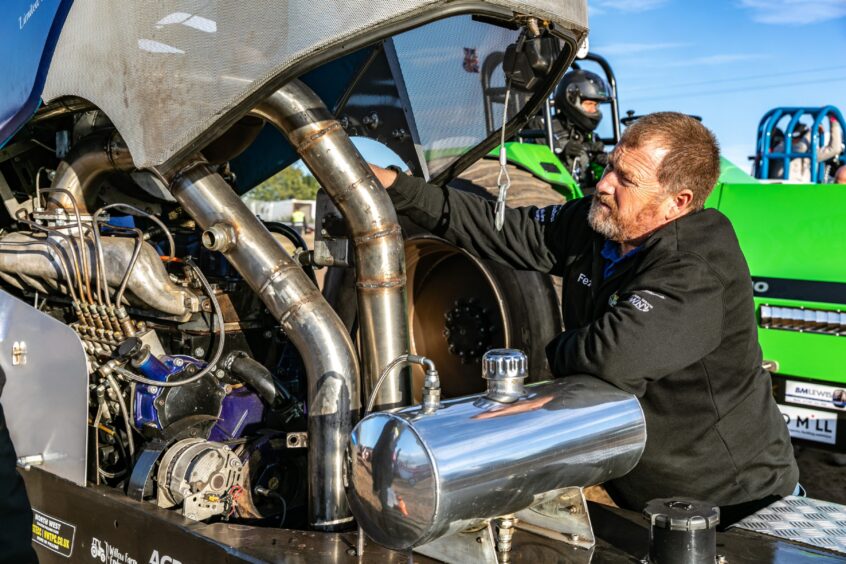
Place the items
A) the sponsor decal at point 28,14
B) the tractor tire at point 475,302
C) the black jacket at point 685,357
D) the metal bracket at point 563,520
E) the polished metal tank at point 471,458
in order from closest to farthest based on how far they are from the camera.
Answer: the polished metal tank at point 471,458 < the metal bracket at point 563,520 < the black jacket at point 685,357 < the sponsor decal at point 28,14 < the tractor tire at point 475,302

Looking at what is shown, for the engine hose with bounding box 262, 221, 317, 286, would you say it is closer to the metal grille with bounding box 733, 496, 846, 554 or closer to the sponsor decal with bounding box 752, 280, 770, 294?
the metal grille with bounding box 733, 496, 846, 554

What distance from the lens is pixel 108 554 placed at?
252 cm

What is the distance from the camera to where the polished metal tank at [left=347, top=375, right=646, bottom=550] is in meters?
1.64

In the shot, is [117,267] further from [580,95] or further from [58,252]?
[580,95]

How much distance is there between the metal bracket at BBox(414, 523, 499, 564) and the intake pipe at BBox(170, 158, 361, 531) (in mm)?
414

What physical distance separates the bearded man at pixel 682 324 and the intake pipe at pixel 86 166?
1576mm

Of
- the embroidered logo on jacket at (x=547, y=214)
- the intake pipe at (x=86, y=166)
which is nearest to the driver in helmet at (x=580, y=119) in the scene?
the embroidered logo on jacket at (x=547, y=214)

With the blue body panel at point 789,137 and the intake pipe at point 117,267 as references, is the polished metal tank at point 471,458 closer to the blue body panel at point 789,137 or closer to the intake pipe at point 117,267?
the intake pipe at point 117,267

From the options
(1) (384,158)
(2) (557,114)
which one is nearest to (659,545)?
(1) (384,158)

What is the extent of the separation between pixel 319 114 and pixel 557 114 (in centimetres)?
558

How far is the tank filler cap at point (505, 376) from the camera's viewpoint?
5.99 feet

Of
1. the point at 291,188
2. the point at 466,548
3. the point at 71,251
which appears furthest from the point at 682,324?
the point at 291,188

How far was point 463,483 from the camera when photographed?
1.65 metres

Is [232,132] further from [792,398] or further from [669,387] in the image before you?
[792,398]
